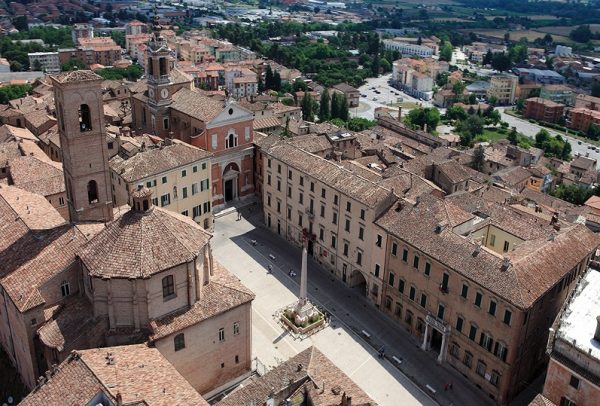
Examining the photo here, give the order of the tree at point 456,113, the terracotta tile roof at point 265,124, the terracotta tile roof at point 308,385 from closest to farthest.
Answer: the terracotta tile roof at point 308,385
the terracotta tile roof at point 265,124
the tree at point 456,113

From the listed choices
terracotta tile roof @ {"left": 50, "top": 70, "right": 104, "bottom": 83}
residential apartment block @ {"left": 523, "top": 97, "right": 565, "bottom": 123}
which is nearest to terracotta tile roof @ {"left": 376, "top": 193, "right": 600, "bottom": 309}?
terracotta tile roof @ {"left": 50, "top": 70, "right": 104, "bottom": 83}

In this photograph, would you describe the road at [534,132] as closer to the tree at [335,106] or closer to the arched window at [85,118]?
the tree at [335,106]

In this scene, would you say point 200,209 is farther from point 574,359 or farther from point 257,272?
point 574,359

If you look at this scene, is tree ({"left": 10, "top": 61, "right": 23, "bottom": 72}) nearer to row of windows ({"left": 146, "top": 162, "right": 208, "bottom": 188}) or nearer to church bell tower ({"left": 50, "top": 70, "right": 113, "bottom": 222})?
row of windows ({"left": 146, "top": 162, "right": 208, "bottom": 188})

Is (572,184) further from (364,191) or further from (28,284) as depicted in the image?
(28,284)

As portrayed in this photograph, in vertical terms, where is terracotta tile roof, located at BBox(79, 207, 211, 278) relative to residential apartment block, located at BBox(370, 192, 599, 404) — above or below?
above

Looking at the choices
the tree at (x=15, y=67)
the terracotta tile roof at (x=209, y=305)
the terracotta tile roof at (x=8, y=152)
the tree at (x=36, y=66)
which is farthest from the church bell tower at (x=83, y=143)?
the tree at (x=36, y=66)

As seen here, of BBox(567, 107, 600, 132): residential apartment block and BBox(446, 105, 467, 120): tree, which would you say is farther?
BBox(446, 105, 467, 120): tree
